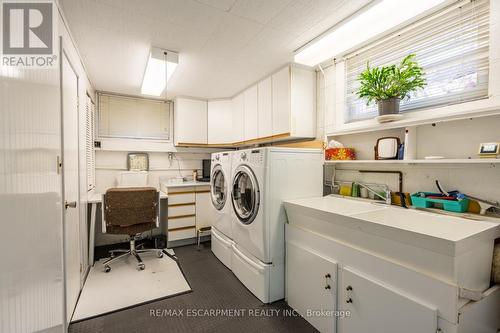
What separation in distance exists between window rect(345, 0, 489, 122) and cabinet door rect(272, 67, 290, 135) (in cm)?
95

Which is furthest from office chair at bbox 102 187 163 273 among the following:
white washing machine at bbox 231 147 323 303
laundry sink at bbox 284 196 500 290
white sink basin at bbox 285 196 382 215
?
laundry sink at bbox 284 196 500 290

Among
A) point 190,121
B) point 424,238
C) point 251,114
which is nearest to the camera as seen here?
point 424,238

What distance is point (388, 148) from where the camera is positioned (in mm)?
1837

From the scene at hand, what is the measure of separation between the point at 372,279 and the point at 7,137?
6.16ft

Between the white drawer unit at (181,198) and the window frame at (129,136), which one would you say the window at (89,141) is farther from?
the white drawer unit at (181,198)

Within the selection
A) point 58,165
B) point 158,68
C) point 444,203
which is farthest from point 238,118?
point 444,203

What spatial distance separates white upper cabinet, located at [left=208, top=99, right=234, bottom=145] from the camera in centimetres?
389

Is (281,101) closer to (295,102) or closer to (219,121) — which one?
(295,102)

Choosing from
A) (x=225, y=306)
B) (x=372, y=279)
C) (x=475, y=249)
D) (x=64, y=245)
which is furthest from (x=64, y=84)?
(x=475, y=249)

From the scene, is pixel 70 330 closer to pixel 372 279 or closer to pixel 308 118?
pixel 372 279

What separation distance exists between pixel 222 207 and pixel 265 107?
141cm

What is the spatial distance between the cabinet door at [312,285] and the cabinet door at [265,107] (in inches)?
59.2

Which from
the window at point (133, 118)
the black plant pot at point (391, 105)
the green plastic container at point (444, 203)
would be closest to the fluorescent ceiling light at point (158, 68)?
the window at point (133, 118)

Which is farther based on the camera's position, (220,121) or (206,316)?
(220,121)
